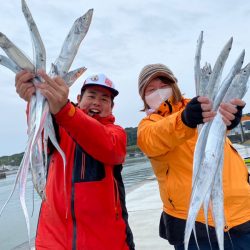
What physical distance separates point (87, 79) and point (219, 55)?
121 centimetres

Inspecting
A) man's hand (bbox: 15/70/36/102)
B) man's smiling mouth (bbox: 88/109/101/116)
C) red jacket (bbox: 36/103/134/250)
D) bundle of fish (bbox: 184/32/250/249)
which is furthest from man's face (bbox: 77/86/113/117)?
bundle of fish (bbox: 184/32/250/249)

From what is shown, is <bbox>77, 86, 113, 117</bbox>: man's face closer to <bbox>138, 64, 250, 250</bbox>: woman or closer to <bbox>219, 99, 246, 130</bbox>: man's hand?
<bbox>138, 64, 250, 250</bbox>: woman

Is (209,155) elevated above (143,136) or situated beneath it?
situated beneath

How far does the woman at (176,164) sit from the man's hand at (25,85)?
0.81 m

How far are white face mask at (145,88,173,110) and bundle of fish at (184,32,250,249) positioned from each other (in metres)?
0.68

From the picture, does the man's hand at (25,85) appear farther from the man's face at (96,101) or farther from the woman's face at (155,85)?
the woman's face at (155,85)

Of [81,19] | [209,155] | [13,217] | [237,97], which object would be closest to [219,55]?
[237,97]

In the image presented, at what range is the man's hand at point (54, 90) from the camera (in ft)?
6.70

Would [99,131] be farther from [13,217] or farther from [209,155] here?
[13,217]

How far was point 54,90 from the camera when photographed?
207 cm

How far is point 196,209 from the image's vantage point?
190cm

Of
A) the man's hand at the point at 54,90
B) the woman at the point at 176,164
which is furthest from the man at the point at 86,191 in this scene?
the woman at the point at 176,164

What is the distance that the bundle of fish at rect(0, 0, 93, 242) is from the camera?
191 centimetres

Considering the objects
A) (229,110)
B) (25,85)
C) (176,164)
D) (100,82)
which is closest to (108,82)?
(100,82)
